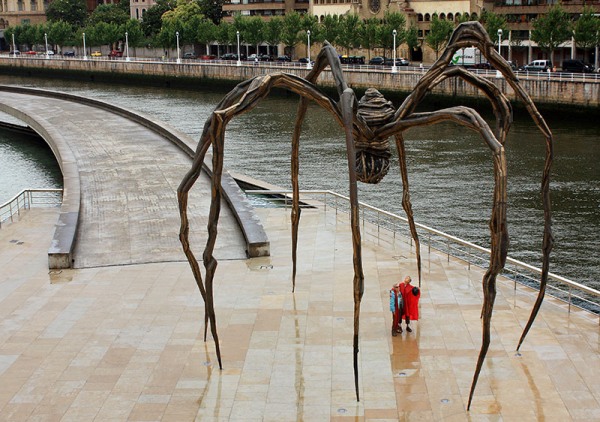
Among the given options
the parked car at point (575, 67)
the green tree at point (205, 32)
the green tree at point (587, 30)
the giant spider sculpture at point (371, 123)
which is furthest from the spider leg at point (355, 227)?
the green tree at point (205, 32)

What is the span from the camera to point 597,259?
34062 mm

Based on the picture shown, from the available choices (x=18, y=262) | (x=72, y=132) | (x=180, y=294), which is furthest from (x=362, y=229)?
(x=72, y=132)

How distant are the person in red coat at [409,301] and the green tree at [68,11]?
168 metres

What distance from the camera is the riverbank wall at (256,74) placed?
230 ft

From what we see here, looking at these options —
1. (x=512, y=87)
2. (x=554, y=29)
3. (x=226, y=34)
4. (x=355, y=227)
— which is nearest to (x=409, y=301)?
(x=512, y=87)

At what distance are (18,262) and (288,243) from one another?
7263 millimetres

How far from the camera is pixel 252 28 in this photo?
12381 centimetres

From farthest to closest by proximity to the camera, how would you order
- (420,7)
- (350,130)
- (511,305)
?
1. (420,7)
2. (511,305)
3. (350,130)

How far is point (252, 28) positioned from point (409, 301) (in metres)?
107

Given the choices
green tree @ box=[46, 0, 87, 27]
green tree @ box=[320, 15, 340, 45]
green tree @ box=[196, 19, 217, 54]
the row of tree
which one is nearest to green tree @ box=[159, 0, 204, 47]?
the row of tree

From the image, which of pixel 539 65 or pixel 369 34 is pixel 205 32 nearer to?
pixel 369 34

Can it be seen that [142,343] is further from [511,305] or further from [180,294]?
[511,305]

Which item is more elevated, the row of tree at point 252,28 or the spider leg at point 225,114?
the row of tree at point 252,28

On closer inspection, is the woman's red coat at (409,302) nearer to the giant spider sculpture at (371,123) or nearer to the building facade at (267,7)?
the giant spider sculpture at (371,123)
